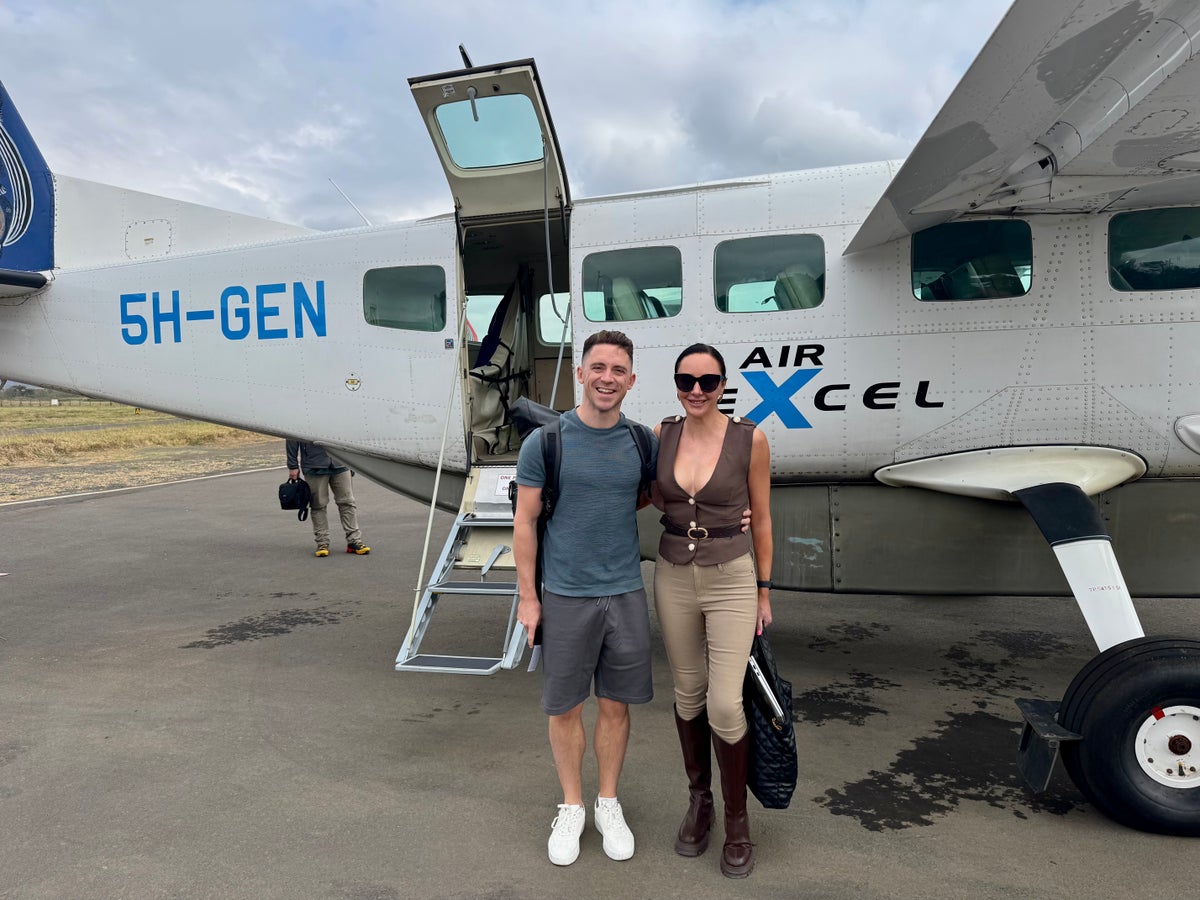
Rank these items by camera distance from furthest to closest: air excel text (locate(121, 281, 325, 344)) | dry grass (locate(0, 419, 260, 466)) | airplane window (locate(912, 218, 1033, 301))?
dry grass (locate(0, 419, 260, 466))
air excel text (locate(121, 281, 325, 344))
airplane window (locate(912, 218, 1033, 301))

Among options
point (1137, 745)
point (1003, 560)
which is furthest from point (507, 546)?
point (1137, 745)

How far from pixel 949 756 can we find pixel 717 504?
2.10 metres

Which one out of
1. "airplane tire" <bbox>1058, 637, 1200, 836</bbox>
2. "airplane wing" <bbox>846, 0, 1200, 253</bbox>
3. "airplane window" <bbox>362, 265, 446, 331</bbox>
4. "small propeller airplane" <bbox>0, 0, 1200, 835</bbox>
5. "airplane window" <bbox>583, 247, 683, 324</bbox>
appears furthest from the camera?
"airplane window" <bbox>362, 265, 446, 331</bbox>

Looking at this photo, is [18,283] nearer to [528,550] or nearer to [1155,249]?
[528,550]

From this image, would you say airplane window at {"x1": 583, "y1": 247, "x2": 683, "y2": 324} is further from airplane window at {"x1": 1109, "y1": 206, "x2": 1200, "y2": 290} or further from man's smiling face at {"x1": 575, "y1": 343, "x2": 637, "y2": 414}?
airplane window at {"x1": 1109, "y1": 206, "x2": 1200, "y2": 290}

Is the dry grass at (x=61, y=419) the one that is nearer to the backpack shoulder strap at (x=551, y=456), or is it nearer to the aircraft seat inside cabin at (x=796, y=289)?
the aircraft seat inside cabin at (x=796, y=289)

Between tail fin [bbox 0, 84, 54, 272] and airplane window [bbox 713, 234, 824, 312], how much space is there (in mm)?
5174

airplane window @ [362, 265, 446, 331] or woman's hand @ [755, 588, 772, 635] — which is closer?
woman's hand @ [755, 588, 772, 635]

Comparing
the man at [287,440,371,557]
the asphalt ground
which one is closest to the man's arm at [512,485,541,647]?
the asphalt ground

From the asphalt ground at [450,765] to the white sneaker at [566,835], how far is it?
A: 0.06 meters

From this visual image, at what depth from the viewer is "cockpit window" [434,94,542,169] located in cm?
451

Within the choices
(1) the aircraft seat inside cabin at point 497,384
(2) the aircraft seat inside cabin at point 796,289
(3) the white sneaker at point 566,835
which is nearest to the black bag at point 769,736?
(3) the white sneaker at point 566,835

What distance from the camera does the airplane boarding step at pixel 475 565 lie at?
4.09 meters

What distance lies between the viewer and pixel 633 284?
16.1ft
